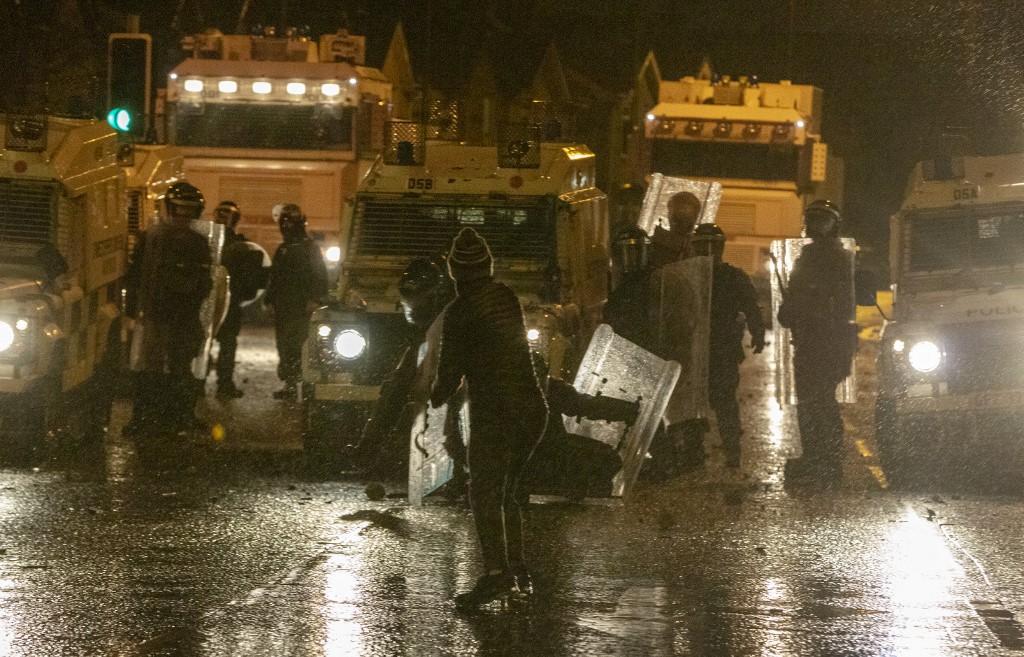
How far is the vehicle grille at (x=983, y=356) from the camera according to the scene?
11.3 m

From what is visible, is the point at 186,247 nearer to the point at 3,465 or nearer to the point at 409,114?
the point at 3,465

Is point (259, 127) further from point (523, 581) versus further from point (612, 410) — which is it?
point (523, 581)

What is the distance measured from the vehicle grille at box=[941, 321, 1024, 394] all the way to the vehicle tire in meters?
0.51

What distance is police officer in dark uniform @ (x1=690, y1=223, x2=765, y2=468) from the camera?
37.7 feet

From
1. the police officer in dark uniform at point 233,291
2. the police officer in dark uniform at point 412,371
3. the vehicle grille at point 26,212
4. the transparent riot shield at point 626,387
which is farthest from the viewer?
the police officer in dark uniform at point 233,291

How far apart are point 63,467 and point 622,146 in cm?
1173

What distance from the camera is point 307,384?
Answer: 37.7 ft

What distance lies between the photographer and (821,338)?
11.4 metres

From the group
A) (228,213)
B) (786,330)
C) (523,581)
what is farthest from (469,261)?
(228,213)

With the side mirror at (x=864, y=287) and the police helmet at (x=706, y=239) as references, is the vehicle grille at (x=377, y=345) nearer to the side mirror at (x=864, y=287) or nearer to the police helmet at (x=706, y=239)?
the police helmet at (x=706, y=239)

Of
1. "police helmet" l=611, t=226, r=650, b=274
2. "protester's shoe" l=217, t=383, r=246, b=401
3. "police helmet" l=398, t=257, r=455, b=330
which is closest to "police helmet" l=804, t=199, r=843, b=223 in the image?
"police helmet" l=611, t=226, r=650, b=274

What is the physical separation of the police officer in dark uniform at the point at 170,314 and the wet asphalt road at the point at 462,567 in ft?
2.43

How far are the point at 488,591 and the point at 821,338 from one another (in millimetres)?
4566

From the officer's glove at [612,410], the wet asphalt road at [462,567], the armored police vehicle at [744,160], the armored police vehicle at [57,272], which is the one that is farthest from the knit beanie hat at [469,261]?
the armored police vehicle at [744,160]
